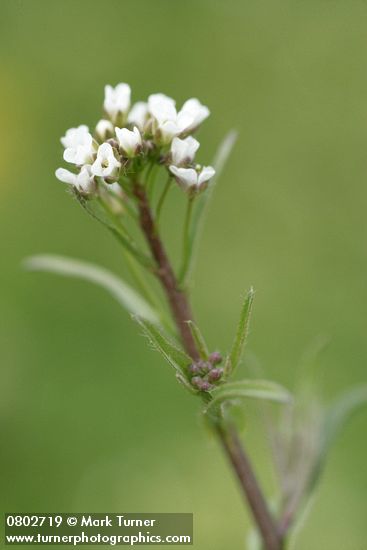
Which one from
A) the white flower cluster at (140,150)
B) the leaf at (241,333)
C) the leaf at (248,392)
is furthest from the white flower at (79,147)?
the leaf at (248,392)

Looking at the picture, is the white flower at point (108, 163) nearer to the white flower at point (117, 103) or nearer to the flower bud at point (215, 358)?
the white flower at point (117, 103)

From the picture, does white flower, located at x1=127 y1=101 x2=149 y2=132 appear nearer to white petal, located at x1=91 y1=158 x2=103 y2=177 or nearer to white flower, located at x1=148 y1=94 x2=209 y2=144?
white flower, located at x1=148 y1=94 x2=209 y2=144

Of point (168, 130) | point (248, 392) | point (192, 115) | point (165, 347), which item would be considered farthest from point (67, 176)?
point (248, 392)

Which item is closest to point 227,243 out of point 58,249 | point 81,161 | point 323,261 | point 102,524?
point 323,261

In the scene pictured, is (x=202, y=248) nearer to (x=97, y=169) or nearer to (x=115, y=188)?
(x=115, y=188)
